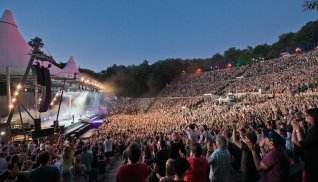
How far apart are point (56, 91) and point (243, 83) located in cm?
2937

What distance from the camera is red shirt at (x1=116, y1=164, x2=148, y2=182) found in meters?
3.31

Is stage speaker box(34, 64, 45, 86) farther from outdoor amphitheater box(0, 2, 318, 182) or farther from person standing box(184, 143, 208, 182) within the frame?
person standing box(184, 143, 208, 182)

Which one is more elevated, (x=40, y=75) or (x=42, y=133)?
(x=40, y=75)

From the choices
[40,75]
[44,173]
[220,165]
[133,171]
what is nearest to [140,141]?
[40,75]

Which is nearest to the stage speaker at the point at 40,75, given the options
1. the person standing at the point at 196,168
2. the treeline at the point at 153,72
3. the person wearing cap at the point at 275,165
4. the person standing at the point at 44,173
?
the person standing at the point at 44,173

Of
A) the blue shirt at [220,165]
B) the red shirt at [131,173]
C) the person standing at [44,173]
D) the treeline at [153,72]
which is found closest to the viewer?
the red shirt at [131,173]

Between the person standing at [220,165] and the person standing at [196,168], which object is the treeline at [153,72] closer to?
the person standing at [220,165]

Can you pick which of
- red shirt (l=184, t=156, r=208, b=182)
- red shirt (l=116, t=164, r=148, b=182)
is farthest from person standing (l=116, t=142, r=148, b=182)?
red shirt (l=184, t=156, r=208, b=182)

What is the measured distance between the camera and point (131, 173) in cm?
333

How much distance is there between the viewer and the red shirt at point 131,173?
3307 millimetres

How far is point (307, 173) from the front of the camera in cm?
334


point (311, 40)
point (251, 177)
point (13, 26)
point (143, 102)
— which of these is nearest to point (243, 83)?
point (143, 102)

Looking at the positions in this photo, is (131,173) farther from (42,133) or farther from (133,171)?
(42,133)

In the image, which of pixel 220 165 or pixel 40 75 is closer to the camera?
pixel 220 165
